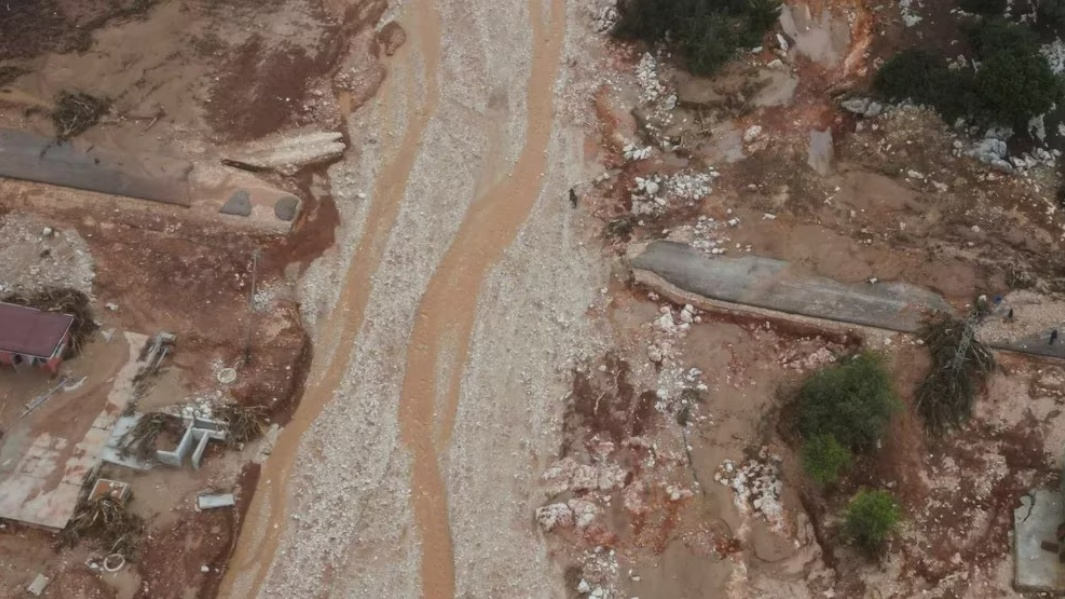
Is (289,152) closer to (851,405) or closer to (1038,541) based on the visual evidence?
(851,405)

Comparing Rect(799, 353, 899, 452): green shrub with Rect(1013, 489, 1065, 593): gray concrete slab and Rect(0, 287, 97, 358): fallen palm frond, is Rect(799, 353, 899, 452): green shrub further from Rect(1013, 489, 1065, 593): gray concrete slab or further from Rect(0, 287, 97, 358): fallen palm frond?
Rect(0, 287, 97, 358): fallen palm frond

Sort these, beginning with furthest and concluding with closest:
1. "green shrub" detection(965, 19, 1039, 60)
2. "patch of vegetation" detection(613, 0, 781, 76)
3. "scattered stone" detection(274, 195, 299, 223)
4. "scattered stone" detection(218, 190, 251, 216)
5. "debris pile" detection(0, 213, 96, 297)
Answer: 1. "patch of vegetation" detection(613, 0, 781, 76)
2. "green shrub" detection(965, 19, 1039, 60)
3. "scattered stone" detection(274, 195, 299, 223)
4. "scattered stone" detection(218, 190, 251, 216)
5. "debris pile" detection(0, 213, 96, 297)

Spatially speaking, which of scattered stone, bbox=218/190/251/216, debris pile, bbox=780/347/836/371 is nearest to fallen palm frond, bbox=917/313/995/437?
debris pile, bbox=780/347/836/371

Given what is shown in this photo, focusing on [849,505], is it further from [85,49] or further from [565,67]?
[85,49]

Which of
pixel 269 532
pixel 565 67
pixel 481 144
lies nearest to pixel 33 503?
pixel 269 532

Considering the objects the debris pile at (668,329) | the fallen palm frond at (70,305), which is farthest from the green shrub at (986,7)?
the fallen palm frond at (70,305)
